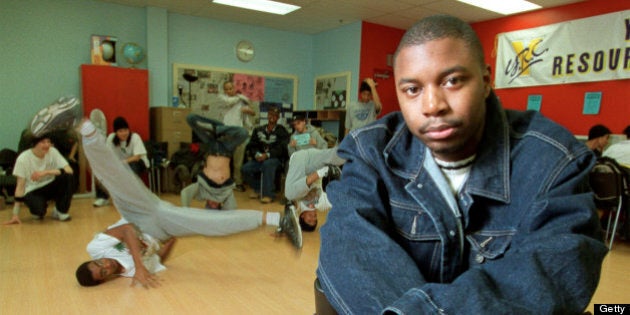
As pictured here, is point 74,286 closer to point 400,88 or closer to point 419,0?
point 400,88

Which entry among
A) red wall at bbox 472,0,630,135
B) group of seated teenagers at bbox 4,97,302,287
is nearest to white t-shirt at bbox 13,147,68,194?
group of seated teenagers at bbox 4,97,302,287

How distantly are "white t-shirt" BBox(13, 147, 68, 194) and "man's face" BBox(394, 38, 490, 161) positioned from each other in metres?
4.52

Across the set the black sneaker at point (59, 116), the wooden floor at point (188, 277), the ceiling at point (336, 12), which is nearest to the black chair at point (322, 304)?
the wooden floor at point (188, 277)

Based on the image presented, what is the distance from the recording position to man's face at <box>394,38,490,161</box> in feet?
2.58

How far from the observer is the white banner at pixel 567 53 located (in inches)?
191

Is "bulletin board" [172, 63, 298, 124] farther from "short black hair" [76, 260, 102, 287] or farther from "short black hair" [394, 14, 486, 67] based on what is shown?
"short black hair" [394, 14, 486, 67]

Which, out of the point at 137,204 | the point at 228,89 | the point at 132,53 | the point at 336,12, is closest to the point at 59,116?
the point at 137,204

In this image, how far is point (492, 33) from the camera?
6367mm

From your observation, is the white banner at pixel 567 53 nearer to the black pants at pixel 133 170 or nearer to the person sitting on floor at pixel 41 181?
the black pants at pixel 133 170

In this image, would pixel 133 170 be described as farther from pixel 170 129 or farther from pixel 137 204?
pixel 137 204

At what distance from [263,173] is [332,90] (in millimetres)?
2565

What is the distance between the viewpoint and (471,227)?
877 millimetres

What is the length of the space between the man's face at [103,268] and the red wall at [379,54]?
5047mm

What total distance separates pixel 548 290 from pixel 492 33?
21.7 ft
